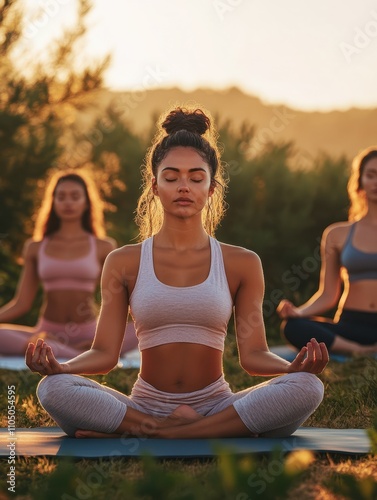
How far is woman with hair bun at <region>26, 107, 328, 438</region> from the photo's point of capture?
391cm

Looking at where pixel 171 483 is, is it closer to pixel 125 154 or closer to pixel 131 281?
pixel 131 281

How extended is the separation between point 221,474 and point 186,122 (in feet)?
6.68

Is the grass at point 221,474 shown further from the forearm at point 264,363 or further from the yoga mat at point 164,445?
the forearm at point 264,363

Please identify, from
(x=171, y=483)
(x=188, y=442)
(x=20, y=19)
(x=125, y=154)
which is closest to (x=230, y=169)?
(x=125, y=154)

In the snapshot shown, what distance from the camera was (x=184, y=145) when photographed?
13.9 feet

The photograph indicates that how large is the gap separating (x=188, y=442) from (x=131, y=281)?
30.5 inches

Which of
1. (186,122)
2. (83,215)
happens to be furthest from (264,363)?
(83,215)

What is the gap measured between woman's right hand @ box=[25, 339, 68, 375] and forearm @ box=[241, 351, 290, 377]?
802mm

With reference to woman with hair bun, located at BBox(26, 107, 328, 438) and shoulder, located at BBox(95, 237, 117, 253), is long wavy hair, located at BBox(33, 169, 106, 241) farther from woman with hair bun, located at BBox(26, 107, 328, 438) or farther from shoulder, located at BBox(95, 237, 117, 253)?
woman with hair bun, located at BBox(26, 107, 328, 438)

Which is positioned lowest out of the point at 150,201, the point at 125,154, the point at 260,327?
the point at 260,327

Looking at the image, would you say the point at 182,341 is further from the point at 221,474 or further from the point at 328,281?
the point at 328,281

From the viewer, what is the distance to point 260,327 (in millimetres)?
Answer: 4137

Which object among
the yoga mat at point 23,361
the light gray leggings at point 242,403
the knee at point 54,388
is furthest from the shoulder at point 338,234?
the knee at point 54,388

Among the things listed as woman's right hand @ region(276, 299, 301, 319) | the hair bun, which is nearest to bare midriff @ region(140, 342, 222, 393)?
the hair bun
